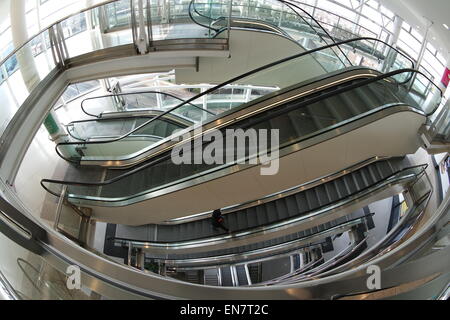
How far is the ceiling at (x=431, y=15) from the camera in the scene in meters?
6.79

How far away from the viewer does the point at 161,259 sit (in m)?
10.8

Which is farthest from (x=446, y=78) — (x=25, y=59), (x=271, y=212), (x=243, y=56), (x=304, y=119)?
(x=25, y=59)

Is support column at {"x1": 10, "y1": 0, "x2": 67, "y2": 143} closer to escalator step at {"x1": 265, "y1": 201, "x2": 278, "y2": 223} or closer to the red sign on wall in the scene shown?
escalator step at {"x1": 265, "y1": 201, "x2": 278, "y2": 223}

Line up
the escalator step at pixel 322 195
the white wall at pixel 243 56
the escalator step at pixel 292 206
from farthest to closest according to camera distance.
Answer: the escalator step at pixel 292 206, the escalator step at pixel 322 195, the white wall at pixel 243 56

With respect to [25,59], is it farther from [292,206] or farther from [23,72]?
[292,206]

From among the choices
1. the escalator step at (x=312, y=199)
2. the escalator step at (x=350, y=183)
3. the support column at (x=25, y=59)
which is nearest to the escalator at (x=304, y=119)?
the support column at (x=25, y=59)

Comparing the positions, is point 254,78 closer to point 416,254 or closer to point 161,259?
point 416,254

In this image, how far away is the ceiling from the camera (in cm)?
679

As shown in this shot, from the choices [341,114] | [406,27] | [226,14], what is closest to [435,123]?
[341,114]

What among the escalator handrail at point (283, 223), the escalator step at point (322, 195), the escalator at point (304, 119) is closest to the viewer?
the escalator at point (304, 119)

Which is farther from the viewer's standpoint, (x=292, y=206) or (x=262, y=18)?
(x=292, y=206)

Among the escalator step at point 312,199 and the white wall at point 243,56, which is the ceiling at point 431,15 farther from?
the escalator step at point 312,199

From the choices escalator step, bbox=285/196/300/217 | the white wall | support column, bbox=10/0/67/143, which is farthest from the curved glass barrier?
escalator step, bbox=285/196/300/217

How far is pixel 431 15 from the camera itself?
23.8 ft
